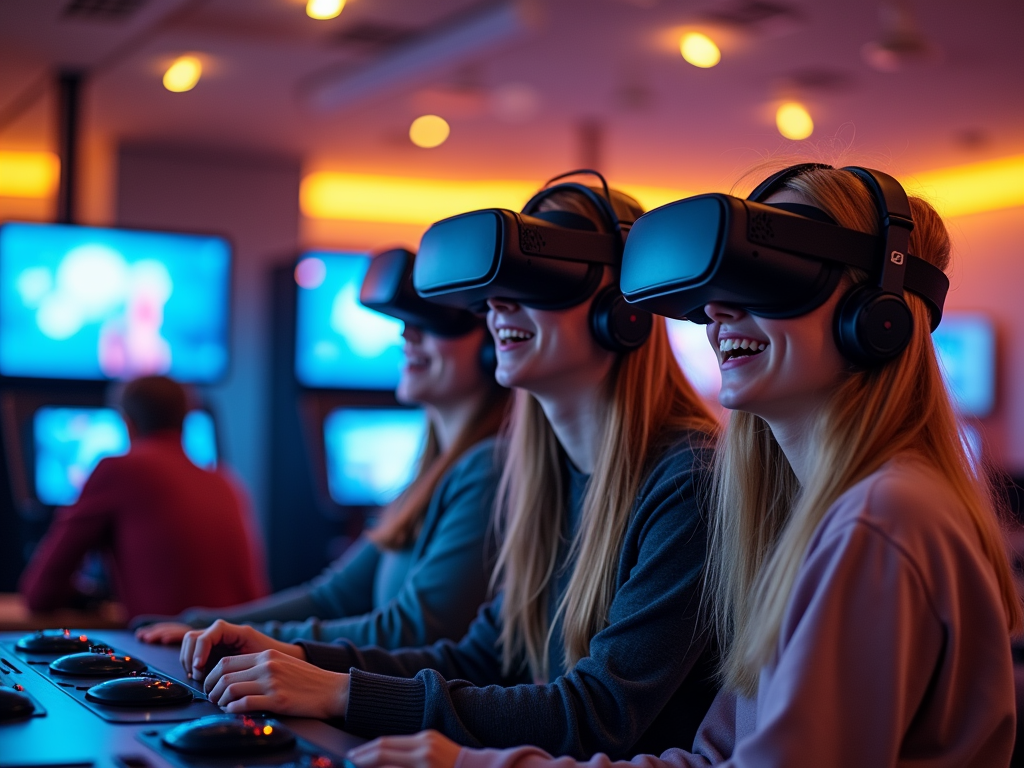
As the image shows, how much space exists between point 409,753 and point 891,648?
0.47m

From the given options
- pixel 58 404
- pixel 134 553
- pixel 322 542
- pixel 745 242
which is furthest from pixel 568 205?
pixel 322 542

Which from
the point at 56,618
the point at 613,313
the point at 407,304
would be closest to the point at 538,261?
the point at 613,313

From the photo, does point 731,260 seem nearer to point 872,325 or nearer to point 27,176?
point 872,325

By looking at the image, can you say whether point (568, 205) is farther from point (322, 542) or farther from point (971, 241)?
point (971, 241)

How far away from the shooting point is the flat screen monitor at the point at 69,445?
14.0ft

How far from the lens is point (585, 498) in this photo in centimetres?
165

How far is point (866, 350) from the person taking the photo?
116 cm

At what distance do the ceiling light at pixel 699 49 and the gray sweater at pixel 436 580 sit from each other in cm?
260

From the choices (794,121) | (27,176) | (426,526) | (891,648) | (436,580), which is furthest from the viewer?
(27,176)

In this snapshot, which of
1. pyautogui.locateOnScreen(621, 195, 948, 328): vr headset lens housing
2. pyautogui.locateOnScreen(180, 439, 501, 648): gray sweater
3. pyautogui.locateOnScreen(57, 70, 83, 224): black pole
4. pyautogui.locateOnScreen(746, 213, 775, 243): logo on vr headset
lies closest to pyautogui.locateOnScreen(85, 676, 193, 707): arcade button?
pyautogui.locateOnScreen(180, 439, 501, 648): gray sweater

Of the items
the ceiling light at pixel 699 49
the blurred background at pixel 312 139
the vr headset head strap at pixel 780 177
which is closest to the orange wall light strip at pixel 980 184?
the blurred background at pixel 312 139

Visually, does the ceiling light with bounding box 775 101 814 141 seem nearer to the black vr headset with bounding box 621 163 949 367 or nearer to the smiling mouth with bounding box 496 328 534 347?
the smiling mouth with bounding box 496 328 534 347

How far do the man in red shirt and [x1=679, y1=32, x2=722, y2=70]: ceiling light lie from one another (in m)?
2.37

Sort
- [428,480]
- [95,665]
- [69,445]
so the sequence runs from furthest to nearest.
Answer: [69,445]
[428,480]
[95,665]
